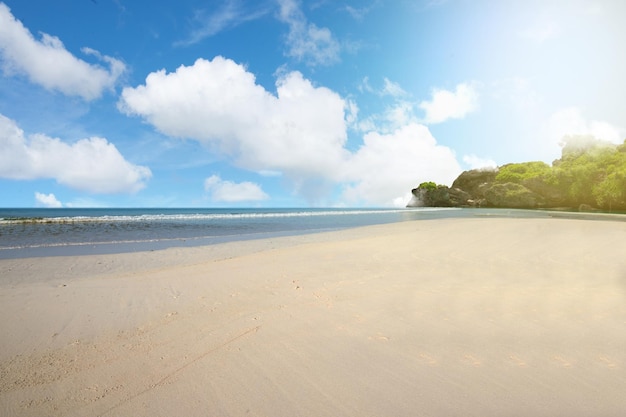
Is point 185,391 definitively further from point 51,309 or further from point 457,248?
point 457,248

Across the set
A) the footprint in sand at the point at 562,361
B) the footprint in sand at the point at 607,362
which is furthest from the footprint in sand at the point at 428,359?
the footprint in sand at the point at 607,362

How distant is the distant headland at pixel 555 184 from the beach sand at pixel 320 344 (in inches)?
2728

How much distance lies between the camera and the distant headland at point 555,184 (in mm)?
58656

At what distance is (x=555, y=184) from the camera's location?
241 feet

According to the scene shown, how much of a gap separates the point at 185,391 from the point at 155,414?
308 millimetres

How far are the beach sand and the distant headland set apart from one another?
6930cm

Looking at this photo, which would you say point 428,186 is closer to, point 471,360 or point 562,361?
point 562,361

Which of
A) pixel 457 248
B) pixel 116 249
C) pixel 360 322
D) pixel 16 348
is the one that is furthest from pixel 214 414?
pixel 116 249

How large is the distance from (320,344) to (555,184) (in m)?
93.1

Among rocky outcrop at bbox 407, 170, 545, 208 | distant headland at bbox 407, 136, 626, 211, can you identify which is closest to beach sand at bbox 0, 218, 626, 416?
distant headland at bbox 407, 136, 626, 211

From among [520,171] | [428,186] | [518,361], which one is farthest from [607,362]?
[428,186]

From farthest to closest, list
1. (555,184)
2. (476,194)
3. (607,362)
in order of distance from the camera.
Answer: (476,194)
(555,184)
(607,362)

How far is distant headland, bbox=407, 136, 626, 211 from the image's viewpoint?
58656 millimetres

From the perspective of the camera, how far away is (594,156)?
67.7 meters
